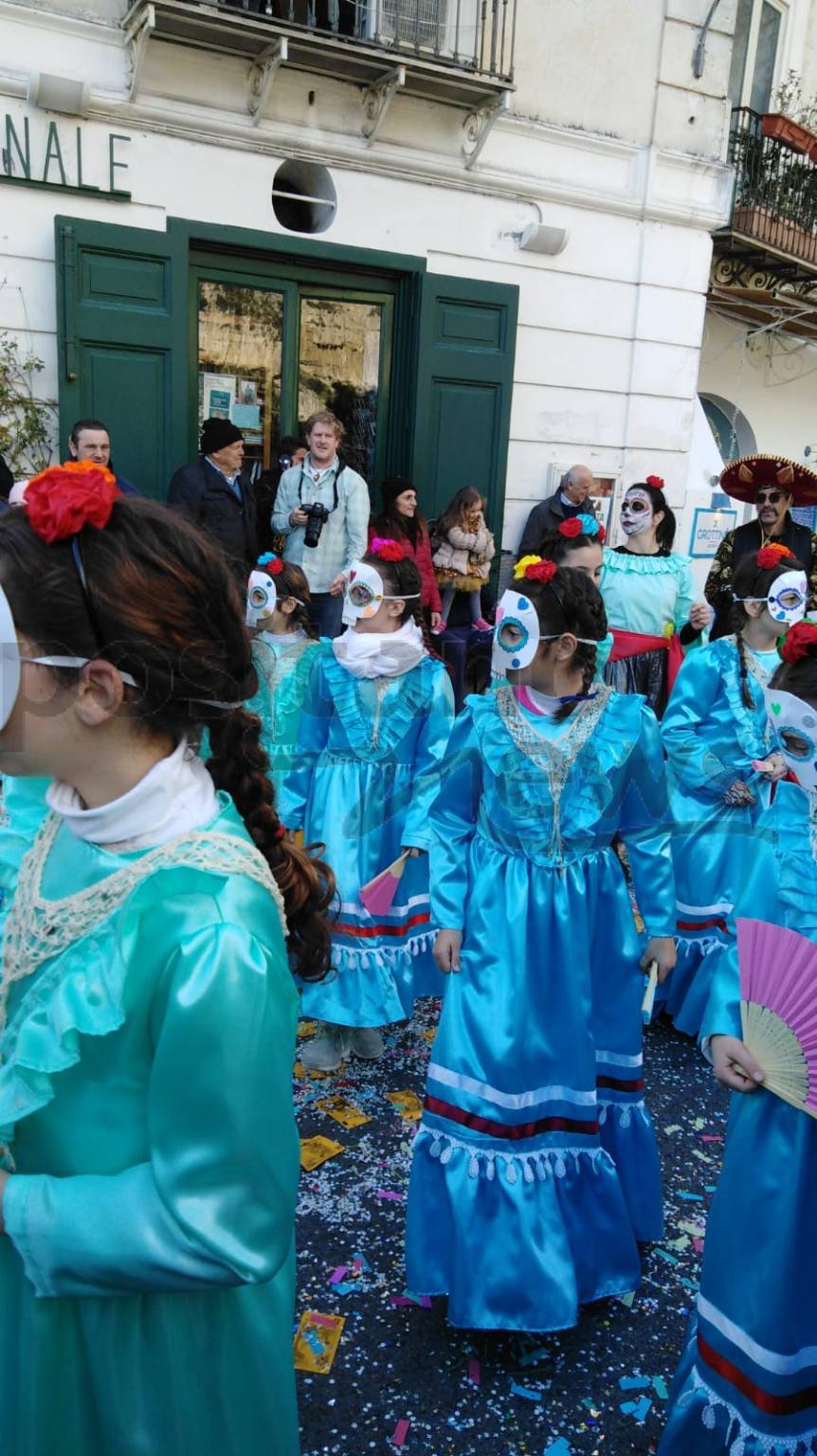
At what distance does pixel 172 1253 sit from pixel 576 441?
8.26 metres

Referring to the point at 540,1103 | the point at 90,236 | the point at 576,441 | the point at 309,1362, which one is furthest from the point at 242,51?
the point at 309,1362

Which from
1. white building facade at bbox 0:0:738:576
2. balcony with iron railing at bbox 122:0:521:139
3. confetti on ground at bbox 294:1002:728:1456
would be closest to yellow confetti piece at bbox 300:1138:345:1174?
confetti on ground at bbox 294:1002:728:1456

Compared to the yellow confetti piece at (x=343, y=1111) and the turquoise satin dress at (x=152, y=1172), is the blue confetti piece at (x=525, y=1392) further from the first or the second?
the turquoise satin dress at (x=152, y=1172)

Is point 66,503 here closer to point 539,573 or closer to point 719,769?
point 539,573

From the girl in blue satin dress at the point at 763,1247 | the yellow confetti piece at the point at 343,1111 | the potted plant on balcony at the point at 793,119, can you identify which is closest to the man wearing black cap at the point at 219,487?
the yellow confetti piece at the point at 343,1111

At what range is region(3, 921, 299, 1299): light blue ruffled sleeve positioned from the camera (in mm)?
1146

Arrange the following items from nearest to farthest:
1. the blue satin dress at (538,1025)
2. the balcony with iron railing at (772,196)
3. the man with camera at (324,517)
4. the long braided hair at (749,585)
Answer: the blue satin dress at (538,1025)
the long braided hair at (749,585)
the man with camera at (324,517)
the balcony with iron railing at (772,196)

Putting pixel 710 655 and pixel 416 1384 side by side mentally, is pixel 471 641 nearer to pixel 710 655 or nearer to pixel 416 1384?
pixel 710 655

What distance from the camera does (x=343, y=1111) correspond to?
11.7 feet

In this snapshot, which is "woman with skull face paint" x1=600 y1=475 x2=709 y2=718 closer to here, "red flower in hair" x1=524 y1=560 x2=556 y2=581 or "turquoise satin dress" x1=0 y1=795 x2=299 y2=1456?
"red flower in hair" x1=524 y1=560 x2=556 y2=581

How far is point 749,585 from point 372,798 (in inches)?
66.5

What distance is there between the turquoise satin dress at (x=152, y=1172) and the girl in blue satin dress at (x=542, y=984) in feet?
4.09

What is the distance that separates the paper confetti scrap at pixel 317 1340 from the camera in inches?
98.7

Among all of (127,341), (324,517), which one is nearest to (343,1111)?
(324,517)
